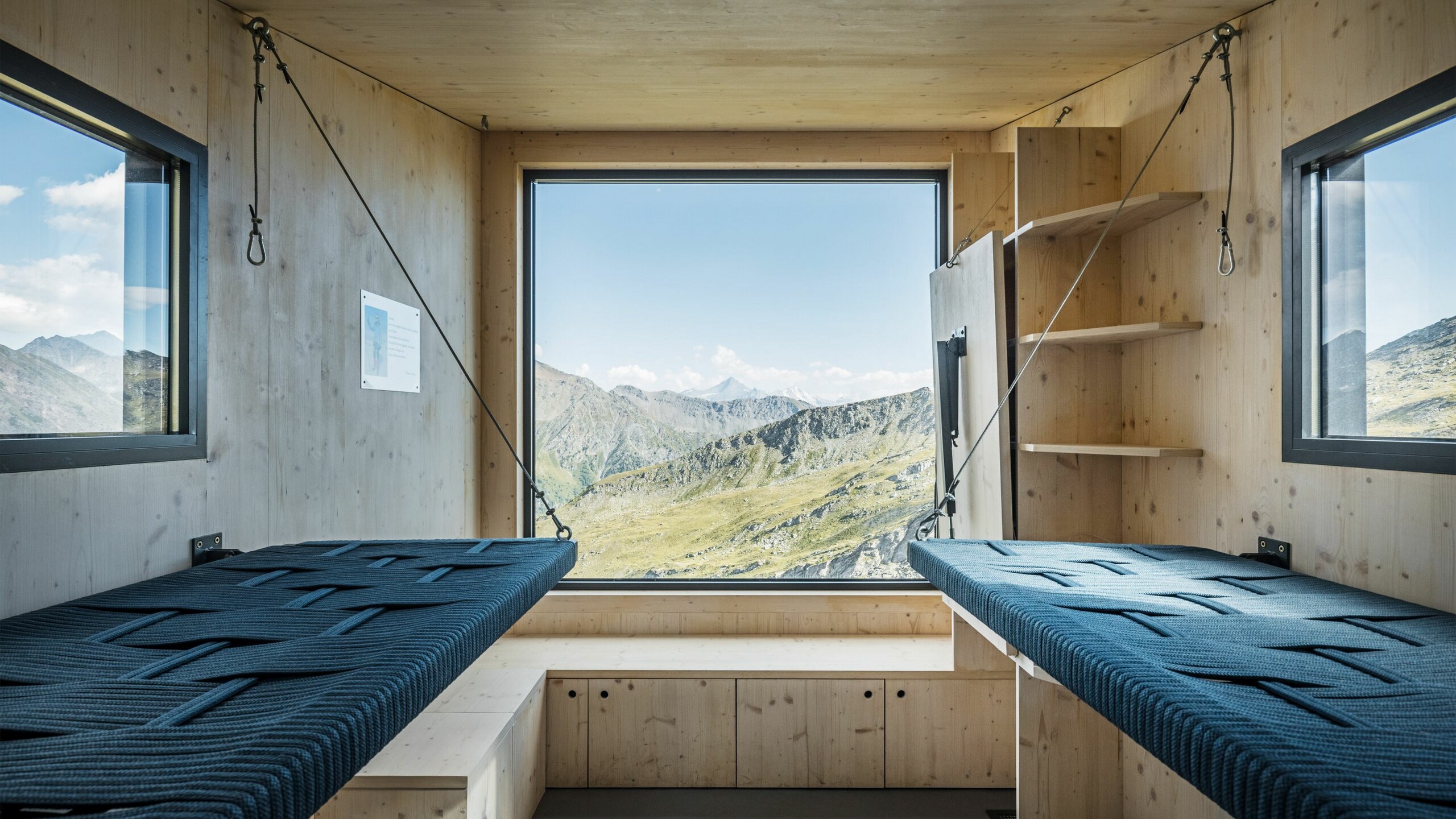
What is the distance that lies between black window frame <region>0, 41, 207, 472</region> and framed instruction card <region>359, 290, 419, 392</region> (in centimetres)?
66

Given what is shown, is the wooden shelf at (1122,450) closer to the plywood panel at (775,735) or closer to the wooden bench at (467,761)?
the plywood panel at (775,735)

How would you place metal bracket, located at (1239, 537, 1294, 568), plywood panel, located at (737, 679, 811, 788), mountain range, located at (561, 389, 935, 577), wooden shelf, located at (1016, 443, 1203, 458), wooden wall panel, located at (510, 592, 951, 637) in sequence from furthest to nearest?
mountain range, located at (561, 389, 935, 577) < wooden wall panel, located at (510, 592, 951, 637) < plywood panel, located at (737, 679, 811, 788) < wooden shelf, located at (1016, 443, 1203, 458) < metal bracket, located at (1239, 537, 1294, 568)

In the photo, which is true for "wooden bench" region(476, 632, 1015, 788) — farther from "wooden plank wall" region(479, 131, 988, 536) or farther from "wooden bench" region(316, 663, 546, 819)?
"wooden plank wall" region(479, 131, 988, 536)

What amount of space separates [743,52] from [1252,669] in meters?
2.19

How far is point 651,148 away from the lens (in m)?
3.15

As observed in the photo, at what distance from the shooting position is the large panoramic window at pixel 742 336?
10.7 ft

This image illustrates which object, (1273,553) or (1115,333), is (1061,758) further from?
(1115,333)

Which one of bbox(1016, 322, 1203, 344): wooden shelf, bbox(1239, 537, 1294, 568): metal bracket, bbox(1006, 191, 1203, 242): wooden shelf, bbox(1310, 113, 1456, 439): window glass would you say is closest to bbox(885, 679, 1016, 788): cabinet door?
bbox(1239, 537, 1294, 568): metal bracket

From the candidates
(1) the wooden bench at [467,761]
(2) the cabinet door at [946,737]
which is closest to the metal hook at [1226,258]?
(2) the cabinet door at [946,737]

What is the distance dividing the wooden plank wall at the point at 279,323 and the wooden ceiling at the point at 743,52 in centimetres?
25

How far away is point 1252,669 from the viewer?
988 mm

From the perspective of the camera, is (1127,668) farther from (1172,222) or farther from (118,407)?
(118,407)

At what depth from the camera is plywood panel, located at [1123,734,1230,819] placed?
2.06m

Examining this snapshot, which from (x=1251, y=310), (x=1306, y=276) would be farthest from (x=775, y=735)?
(x=1306, y=276)
